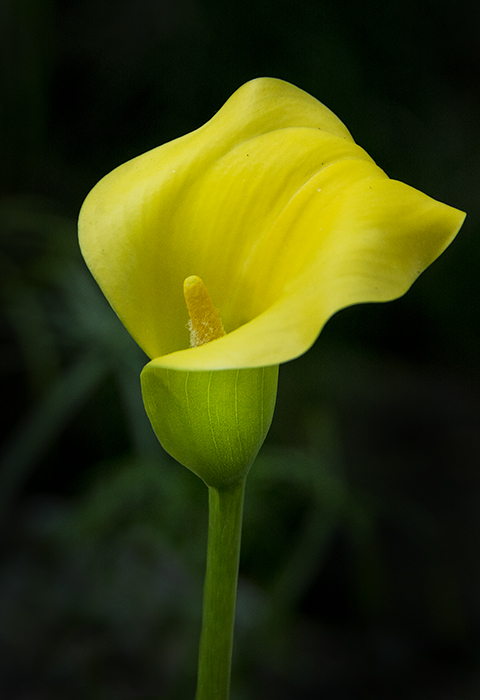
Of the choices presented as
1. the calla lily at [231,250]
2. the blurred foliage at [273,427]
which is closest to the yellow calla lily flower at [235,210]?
the calla lily at [231,250]

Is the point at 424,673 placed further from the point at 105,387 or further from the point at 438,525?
the point at 105,387

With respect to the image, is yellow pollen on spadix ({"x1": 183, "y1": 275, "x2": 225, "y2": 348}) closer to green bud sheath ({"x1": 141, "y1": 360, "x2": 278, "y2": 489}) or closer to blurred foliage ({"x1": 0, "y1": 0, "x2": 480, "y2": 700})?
green bud sheath ({"x1": 141, "y1": 360, "x2": 278, "y2": 489})

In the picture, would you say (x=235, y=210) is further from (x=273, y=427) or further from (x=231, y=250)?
(x=273, y=427)

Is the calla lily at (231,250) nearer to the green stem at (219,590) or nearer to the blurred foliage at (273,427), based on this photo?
the green stem at (219,590)

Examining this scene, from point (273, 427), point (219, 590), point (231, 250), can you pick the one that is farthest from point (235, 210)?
point (273, 427)

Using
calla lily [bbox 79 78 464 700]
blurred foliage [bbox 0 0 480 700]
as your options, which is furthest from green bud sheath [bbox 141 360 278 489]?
blurred foliage [bbox 0 0 480 700]

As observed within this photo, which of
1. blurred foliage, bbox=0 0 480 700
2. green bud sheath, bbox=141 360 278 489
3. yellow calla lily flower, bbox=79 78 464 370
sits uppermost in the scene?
yellow calla lily flower, bbox=79 78 464 370
